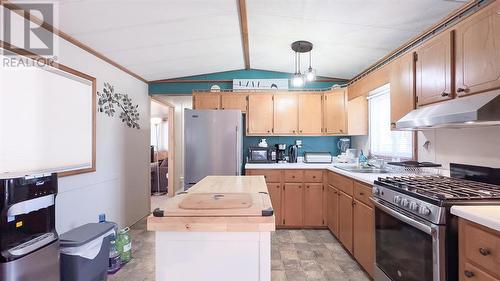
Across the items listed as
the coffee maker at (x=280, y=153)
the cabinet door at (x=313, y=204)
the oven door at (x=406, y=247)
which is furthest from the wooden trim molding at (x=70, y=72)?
the oven door at (x=406, y=247)

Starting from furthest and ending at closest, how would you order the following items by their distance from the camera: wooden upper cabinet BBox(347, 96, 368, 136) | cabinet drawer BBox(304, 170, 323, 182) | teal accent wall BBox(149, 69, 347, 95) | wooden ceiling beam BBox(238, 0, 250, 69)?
1. teal accent wall BBox(149, 69, 347, 95)
2. wooden upper cabinet BBox(347, 96, 368, 136)
3. cabinet drawer BBox(304, 170, 323, 182)
4. wooden ceiling beam BBox(238, 0, 250, 69)

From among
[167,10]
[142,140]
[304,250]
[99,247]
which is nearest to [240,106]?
[142,140]

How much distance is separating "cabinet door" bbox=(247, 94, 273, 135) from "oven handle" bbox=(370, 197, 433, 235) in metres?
2.11

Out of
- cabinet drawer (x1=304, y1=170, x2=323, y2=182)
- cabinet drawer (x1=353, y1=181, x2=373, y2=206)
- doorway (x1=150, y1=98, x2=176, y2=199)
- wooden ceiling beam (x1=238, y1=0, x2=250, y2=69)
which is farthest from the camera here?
doorway (x1=150, y1=98, x2=176, y2=199)

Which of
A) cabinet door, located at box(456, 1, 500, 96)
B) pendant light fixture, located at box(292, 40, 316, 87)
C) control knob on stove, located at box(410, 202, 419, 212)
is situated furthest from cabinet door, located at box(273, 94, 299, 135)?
control knob on stove, located at box(410, 202, 419, 212)

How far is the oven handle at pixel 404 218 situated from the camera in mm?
1390

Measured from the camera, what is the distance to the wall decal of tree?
9.74 ft

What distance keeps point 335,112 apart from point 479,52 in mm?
2324

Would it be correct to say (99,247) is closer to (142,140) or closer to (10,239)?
(10,239)

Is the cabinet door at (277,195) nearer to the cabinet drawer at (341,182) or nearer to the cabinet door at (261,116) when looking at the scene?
the cabinet drawer at (341,182)

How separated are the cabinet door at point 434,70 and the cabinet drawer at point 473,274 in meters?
1.10

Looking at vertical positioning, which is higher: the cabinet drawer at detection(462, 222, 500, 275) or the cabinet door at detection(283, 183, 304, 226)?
the cabinet drawer at detection(462, 222, 500, 275)

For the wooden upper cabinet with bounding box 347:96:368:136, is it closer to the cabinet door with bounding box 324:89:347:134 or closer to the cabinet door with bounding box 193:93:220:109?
the cabinet door with bounding box 324:89:347:134

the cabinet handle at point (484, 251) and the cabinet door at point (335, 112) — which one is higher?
the cabinet door at point (335, 112)
